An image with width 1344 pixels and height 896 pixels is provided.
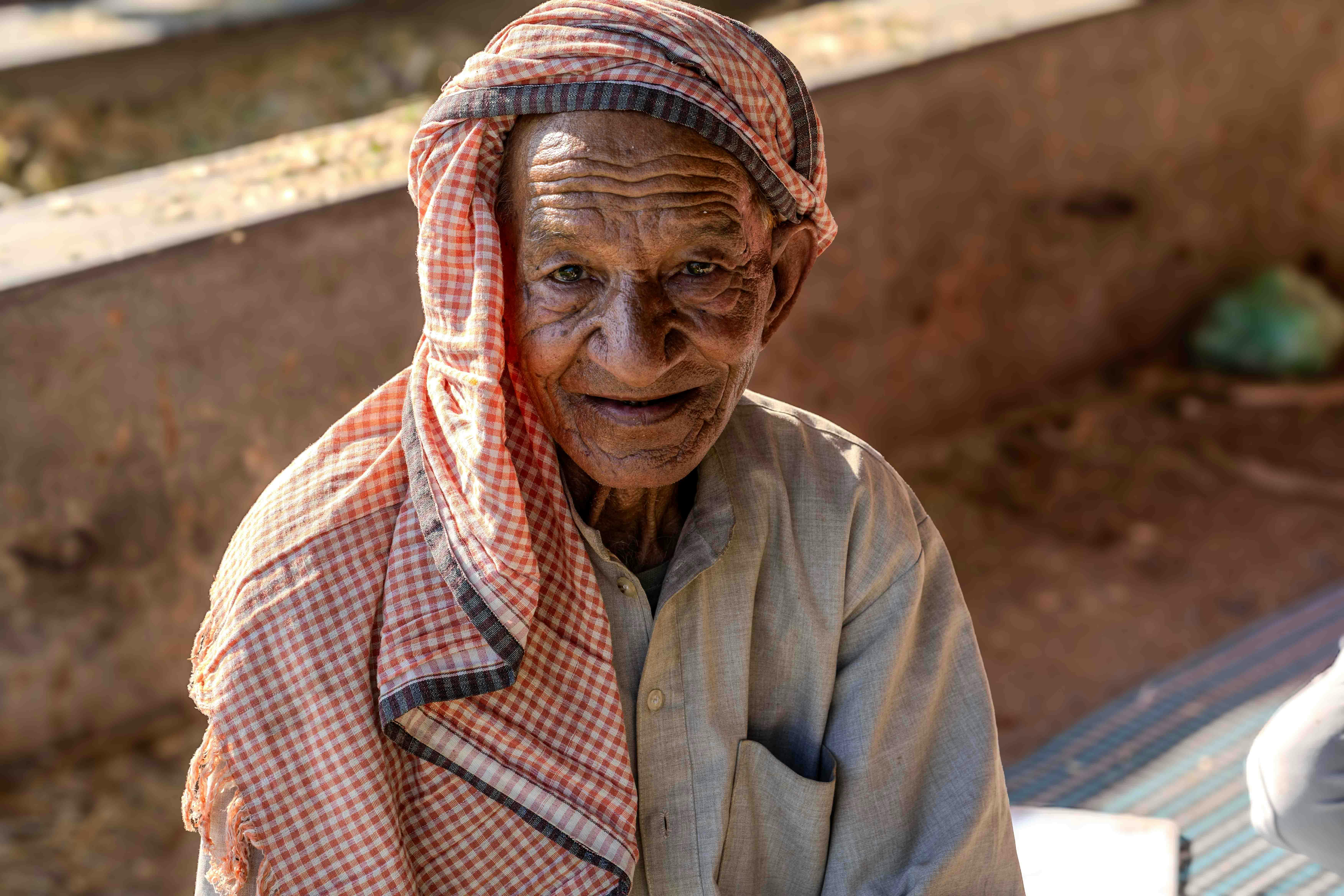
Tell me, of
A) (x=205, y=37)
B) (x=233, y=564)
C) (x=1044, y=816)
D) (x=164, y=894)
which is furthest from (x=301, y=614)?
(x=205, y=37)

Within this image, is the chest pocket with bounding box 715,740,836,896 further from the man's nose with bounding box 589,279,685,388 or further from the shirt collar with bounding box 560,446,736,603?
the man's nose with bounding box 589,279,685,388

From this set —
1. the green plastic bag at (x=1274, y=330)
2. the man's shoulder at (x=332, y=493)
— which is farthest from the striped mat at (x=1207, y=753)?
the green plastic bag at (x=1274, y=330)

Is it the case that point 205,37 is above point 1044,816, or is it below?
above

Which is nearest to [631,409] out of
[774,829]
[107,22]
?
[774,829]

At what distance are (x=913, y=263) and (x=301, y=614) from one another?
11.9 ft

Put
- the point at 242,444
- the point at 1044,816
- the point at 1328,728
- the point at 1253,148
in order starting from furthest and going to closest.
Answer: the point at 1253,148 < the point at 242,444 < the point at 1044,816 < the point at 1328,728

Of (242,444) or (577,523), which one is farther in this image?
(242,444)

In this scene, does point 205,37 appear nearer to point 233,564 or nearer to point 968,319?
point 968,319

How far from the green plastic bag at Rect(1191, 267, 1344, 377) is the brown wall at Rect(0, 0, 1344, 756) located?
0.17m

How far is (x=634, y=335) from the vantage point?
1530 millimetres

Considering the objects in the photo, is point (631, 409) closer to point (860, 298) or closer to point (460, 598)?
point (460, 598)

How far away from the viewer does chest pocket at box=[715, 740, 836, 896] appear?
1.75m

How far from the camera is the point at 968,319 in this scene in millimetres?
5148

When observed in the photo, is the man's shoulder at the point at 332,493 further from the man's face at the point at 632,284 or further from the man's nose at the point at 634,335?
the man's nose at the point at 634,335
